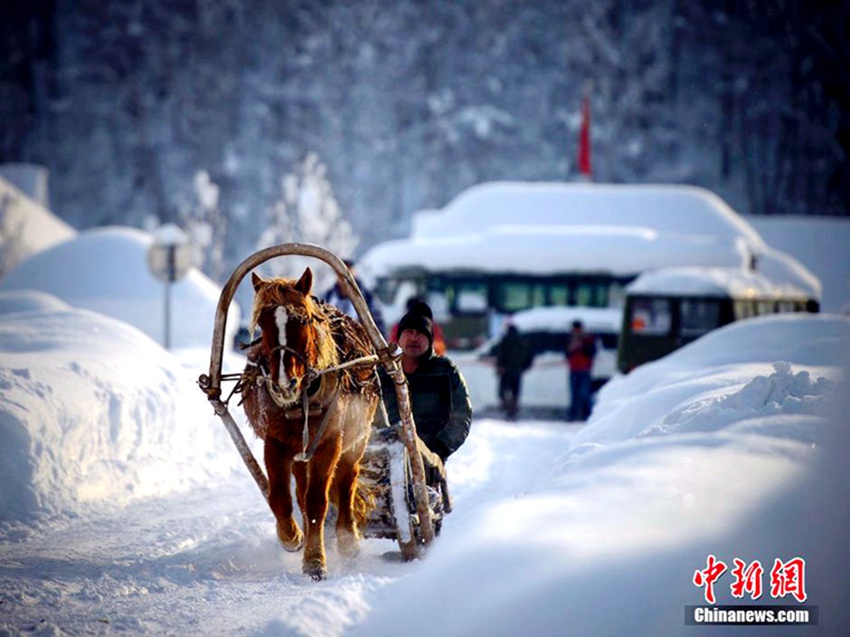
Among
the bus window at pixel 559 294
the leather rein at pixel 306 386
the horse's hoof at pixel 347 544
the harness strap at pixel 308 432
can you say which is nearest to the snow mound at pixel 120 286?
the bus window at pixel 559 294

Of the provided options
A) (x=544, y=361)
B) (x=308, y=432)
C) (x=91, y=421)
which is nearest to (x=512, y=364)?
(x=544, y=361)

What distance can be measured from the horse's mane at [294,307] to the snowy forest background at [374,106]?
60.4 meters

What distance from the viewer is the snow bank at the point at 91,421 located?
697 centimetres

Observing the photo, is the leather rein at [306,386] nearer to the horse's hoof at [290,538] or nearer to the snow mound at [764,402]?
the horse's hoof at [290,538]

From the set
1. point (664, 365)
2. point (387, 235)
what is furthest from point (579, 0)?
point (664, 365)

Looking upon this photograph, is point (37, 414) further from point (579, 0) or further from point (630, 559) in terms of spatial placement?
point (579, 0)

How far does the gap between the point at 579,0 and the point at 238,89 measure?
27070 mm

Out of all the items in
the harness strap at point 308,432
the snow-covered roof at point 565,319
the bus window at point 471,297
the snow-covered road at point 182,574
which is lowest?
the snow-covered roof at point 565,319

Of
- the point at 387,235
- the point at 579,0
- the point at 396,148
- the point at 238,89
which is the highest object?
the point at 579,0

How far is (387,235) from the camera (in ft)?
230

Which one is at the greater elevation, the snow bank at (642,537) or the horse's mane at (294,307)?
the horse's mane at (294,307)

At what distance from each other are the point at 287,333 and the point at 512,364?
1273 cm

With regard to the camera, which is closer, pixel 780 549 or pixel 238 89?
pixel 780 549

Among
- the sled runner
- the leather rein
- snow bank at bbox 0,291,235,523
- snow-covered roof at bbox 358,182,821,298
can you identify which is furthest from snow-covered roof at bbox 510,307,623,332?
the leather rein
